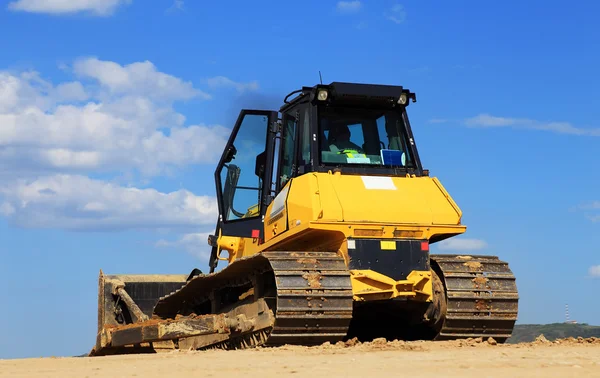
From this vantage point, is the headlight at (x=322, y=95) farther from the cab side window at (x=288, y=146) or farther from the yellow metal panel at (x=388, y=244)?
the yellow metal panel at (x=388, y=244)

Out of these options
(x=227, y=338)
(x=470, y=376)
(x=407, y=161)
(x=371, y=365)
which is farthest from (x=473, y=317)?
(x=470, y=376)

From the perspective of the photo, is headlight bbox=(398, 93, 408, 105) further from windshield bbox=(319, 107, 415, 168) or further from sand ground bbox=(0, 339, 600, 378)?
sand ground bbox=(0, 339, 600, 378)

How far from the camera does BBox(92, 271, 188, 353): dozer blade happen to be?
16406mm

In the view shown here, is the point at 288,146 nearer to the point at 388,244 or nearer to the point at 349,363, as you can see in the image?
the point at 388,244

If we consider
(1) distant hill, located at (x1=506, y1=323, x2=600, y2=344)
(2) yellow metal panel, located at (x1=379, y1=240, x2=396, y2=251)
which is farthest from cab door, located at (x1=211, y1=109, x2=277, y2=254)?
(1) distant hill, located at (x1=506, y1=323, x2=600, y2=344)

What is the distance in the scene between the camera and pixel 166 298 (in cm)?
1497

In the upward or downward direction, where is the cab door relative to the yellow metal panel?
upward

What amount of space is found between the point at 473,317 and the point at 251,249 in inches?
143

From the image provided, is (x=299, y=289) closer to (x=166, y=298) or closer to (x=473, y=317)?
(x=473, y=317)

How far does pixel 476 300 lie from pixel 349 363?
153 inches

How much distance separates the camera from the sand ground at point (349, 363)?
24.2 ft

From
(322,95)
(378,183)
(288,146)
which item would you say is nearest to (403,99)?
(322,95)

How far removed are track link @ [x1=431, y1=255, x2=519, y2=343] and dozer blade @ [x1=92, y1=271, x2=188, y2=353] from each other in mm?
6247

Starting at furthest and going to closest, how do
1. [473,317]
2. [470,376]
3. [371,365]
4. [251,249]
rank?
1. [251,249]
2. [473,317]
3. [371,365]
4. [470,376]
